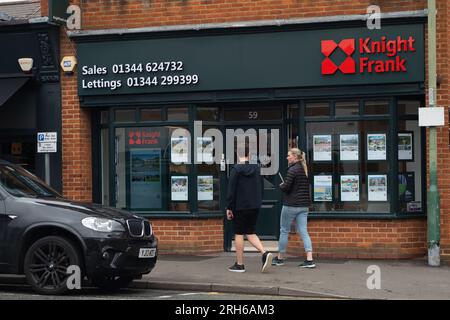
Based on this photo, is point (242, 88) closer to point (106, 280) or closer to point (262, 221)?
point (262, 221)

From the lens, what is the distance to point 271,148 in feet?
43.4

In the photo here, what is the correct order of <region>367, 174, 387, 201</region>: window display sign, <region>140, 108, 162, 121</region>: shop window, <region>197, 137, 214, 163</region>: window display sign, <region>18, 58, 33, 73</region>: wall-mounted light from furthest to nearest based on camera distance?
<region>140, 108, 162, 121</region>: shop window
<region>197, 137, 214, 163</region>: window display sign
<region>18, 58, 33, 73</region>: wall-mounted light
<region>367, 174, 387, 201</region>: window display sign

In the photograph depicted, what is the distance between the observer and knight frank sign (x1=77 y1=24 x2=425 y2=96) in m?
12.1

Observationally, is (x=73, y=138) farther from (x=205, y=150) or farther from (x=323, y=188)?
(x=323, y=188)

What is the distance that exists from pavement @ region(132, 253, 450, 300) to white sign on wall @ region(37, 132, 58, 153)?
295 centimetres

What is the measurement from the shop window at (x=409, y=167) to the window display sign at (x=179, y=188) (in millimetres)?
3864

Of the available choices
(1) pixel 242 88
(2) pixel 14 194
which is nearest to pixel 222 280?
(2) pixel 14 194

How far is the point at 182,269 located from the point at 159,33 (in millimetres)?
4469

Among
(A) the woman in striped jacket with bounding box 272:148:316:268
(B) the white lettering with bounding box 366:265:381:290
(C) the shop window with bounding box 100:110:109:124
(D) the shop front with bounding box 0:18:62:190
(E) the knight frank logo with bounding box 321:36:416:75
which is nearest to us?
(B) the white lettering with bounding box 366:265:381:290

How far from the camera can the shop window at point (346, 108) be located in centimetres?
1250

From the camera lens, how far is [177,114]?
13273 mm

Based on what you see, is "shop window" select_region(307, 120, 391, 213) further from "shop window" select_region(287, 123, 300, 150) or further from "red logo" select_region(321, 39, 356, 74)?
"red logo" select_region(321, 39, 356, 74)

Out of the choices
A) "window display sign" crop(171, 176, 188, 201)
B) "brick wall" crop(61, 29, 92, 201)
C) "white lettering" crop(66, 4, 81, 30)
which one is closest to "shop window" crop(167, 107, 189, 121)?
"window display sign" crop(171, 176, 188, 201)

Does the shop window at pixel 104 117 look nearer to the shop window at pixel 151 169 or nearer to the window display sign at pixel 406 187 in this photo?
the shop window at pixel 151 169
